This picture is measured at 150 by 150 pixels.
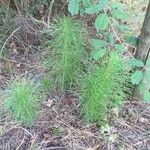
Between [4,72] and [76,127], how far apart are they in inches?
31.9

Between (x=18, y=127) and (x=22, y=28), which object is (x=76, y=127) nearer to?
(x=18, y=127)

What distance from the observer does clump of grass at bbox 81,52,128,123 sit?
6.88ft

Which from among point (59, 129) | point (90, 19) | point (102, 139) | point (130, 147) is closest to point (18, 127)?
point (59, 129)

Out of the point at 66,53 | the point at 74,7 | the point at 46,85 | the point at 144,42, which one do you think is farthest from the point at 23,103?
the point at 144,42

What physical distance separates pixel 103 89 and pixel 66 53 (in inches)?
16.7

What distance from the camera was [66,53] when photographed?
2373mm

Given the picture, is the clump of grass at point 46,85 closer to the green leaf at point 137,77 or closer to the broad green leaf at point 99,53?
the broad green leaf at point 99,53

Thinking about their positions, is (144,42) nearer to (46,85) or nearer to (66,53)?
(66,53)

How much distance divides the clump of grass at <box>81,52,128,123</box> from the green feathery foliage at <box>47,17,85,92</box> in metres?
0.21

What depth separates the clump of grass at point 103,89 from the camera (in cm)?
210

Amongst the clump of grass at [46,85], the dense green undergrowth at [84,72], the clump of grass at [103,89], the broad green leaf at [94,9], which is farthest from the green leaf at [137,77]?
the clump of grass at [46,85]

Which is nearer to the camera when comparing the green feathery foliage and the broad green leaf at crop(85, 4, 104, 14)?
the broad green leaf at crop(85, 4, 104, 14)

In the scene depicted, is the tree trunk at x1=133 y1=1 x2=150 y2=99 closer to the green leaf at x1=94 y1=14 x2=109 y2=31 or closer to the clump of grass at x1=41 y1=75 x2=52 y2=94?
the green leaf at x1=94 y1=14 x2=109 y2=31

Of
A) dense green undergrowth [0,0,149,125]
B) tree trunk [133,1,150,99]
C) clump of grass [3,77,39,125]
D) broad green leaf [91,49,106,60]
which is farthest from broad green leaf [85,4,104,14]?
clump of grass [3,77,39,125]
